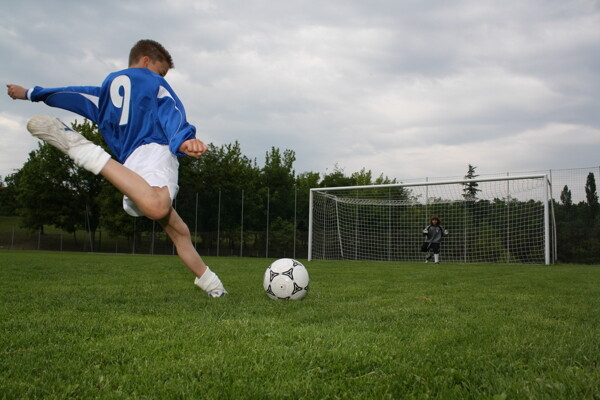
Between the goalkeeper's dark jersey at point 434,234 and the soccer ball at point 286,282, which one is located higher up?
the goalkeeper's dark jersey at point 434,234

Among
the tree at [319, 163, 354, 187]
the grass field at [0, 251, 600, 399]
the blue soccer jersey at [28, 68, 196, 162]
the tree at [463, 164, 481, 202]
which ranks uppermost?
the tree at [319, 163, 354, 187]

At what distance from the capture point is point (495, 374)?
1.91 m

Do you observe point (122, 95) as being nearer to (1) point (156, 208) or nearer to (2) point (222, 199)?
(1) point (156, 208)

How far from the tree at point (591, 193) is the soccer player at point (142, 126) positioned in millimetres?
16723

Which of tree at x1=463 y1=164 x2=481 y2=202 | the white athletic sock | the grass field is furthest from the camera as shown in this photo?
tree at x1=463 y1=164 x2=481 y2=202

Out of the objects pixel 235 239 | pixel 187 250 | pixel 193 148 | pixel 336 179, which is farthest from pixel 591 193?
pixel 336 179

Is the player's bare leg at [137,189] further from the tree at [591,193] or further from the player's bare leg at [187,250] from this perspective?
the tree at [591,193]

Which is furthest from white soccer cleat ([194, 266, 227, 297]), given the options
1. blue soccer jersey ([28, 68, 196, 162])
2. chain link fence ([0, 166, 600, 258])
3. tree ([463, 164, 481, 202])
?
tree ([463, 164, 481, 202])

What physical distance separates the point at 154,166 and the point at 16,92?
1433mm

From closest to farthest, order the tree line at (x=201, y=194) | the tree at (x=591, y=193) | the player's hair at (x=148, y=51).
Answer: the player's hair at (x=148, y=51) < the tree at (x=591, y=193) < the tree line at (x=201, y=194)

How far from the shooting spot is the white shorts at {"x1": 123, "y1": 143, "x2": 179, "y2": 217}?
3.48m

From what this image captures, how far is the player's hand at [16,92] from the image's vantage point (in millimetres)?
3807

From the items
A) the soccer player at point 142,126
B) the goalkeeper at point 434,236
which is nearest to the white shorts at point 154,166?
the soccer player at point 142,126

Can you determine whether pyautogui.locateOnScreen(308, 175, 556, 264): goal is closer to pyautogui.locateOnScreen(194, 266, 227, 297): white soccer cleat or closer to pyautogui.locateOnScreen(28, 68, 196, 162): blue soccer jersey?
pyautogui.locateOnScreen(194, 266, 227, 297): white soccer cleat
